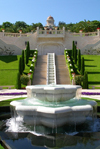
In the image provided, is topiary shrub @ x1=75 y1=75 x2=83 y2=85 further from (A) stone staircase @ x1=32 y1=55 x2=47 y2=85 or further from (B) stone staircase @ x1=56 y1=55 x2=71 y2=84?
(A) stone staircase @ x1=32 y1=55 x2=47 y2=85

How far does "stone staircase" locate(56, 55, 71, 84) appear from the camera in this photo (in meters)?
23.2

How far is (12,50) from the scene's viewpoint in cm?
4178

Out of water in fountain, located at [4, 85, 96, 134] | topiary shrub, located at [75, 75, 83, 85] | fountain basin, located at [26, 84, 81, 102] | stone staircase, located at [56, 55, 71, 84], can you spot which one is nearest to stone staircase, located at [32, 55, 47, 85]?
stone staircase, located at [56, 55, 71, 84]

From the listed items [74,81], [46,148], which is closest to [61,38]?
[74,81]

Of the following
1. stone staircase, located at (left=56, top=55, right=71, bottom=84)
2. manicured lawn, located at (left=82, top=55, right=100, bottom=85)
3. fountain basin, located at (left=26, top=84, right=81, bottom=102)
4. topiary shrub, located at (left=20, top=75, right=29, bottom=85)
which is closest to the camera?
fountain basin, located at (left=26, top=84, right=81, bottom=102)

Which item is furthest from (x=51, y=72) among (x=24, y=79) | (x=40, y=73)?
(x=24, y=79)

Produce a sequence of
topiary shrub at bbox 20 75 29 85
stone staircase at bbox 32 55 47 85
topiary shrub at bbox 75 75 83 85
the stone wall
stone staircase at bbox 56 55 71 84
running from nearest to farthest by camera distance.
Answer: topiary shrub at bbox 20 75 29 85 < topiary shrub at bbox 75 75 83 85 < stone staircase at bbox 32 55 47 85 < stone staircase at bbox 56 55 71 84 < the stone wall

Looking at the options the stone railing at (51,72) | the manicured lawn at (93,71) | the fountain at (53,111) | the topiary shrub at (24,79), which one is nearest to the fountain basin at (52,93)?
the fountain at (53,111)

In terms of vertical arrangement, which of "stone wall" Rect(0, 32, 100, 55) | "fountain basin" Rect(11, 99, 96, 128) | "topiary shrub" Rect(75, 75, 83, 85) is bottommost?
→ "fountain basin" Rect(11, 99, 96, 128)

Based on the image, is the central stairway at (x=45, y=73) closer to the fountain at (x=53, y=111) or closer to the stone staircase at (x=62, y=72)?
the stone staircase at (x=62, y=72)

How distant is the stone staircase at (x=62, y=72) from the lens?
23.2m

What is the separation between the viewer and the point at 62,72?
25.8 meters

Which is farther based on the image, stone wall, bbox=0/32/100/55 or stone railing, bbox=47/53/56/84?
stone wall, bbox=0/32/100/55

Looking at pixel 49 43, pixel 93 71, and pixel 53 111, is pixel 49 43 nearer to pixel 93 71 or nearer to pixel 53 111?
pixel 93 71
